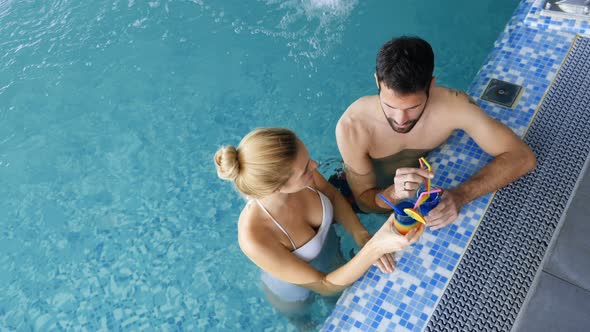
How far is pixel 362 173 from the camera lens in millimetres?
3016

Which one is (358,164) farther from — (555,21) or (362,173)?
(555,21)

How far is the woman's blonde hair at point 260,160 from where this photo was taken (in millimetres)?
2109

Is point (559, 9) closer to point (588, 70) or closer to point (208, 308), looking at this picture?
point (588, 70)

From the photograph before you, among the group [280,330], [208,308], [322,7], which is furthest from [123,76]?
[280,330]

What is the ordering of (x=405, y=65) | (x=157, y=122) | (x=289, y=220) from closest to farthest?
(x=405, y=65) → (x=289, y=220) → (x=157, y=122)

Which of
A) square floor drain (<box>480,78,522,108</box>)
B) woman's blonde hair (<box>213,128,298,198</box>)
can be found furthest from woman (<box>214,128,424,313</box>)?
square floor drain (<box>480,78,522,108</box>)

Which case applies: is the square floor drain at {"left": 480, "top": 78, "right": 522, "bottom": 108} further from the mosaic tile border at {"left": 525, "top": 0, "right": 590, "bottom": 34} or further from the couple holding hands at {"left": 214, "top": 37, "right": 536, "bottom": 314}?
the mosaic tile border at {"left": 525, "top": 0, "right": 590, "bottom": 34}

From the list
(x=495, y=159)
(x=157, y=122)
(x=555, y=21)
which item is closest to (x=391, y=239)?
(x=495, y=159)

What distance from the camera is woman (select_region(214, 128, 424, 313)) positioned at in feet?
6.99

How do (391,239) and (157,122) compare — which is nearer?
(391,239)

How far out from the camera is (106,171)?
4.32 meters

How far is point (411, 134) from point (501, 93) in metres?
0.73

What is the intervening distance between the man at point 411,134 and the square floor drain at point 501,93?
0.47 metres

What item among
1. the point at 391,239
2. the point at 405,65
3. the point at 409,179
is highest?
the point at 405,65
